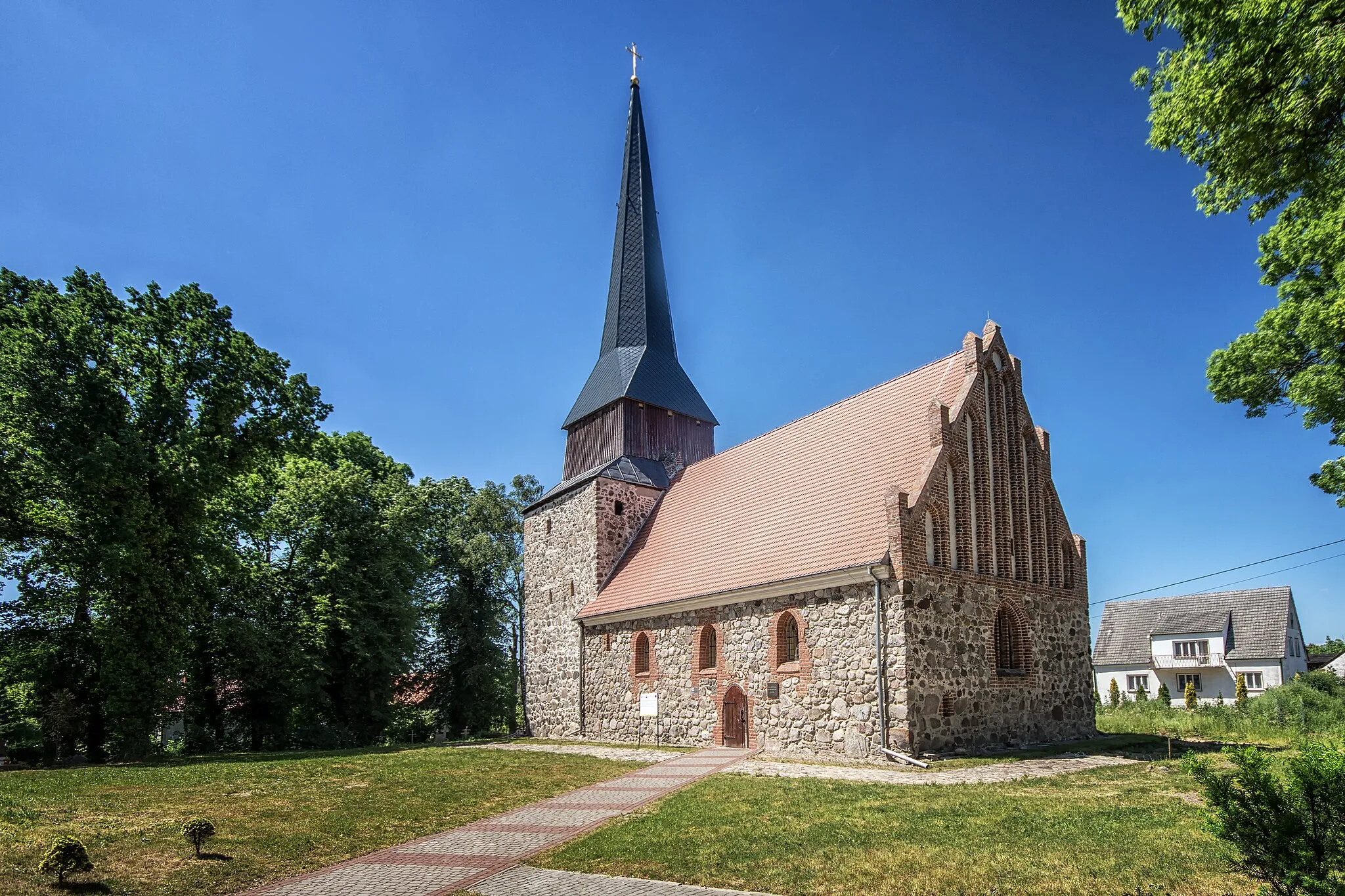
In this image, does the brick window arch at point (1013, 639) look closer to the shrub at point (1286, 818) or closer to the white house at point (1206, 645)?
the shrub at point (1286, 818)

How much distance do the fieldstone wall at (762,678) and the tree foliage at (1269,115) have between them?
8263mm

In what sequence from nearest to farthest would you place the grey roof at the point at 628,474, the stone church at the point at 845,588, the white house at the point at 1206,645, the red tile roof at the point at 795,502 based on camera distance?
the stone church at the point at 845,588 → the red tile roof at the point at 795,502 → the grey roof at the point at 628,474 → the white house at the point at 1206,645

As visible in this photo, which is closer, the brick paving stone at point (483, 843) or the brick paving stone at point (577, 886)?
the brick paving stone at point (577, 886)

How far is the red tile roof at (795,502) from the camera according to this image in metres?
17.0

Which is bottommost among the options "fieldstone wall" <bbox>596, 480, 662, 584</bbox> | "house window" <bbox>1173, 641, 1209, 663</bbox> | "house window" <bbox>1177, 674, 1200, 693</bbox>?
"house window" <bbox>1177, 674, 1200, 693</bbox>

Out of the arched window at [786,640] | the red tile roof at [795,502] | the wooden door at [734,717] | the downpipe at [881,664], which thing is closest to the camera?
the downpipe at [881,664]

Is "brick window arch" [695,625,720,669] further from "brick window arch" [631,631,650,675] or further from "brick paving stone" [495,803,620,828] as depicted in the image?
"brick paving stone" [495,803,620,828]

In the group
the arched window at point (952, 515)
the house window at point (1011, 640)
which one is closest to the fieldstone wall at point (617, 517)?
the arched window at point (952, 515)

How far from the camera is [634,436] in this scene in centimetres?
2714

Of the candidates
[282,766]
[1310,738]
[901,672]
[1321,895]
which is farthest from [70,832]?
[1310,738]

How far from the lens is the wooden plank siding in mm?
27047

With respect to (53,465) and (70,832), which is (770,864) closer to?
(70,832)

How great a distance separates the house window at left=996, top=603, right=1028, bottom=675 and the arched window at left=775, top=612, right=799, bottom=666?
4.31m

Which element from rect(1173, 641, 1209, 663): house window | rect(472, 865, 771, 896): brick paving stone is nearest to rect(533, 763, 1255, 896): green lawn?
rect(472, 865, 771, 896): brick paving stone
